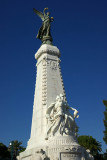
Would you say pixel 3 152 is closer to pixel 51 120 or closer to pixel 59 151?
pixel 51 120

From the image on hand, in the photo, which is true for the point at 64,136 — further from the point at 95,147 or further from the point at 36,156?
the point at 95,147

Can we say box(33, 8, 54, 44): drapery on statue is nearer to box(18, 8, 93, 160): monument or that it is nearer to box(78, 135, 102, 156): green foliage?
box(18, 8, 93, 160): monument

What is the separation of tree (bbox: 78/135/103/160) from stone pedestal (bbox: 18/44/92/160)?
884 inches

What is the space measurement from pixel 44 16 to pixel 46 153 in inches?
565

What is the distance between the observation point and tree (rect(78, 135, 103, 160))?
3525 centimetres

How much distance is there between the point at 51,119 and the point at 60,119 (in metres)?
0.68

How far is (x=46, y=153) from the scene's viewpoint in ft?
39.7

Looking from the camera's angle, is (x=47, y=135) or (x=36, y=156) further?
(x=47, y=135)

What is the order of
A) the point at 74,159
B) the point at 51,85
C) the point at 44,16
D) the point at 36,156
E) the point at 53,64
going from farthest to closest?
1. the point at 44,16
2. the point at 53,64
3. the point at 51,85
4. the point at 74,159
5. the point at 36,156

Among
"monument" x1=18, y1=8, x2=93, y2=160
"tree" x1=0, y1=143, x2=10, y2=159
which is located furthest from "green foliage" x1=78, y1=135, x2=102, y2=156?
"monument" x1=18, y1=8, x2=93, y2=160

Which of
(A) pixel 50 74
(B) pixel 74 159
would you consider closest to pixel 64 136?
(B) pixel 74 159

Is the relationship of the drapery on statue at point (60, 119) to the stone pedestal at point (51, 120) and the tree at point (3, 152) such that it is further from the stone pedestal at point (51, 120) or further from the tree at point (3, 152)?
the tree at point (3, 152)

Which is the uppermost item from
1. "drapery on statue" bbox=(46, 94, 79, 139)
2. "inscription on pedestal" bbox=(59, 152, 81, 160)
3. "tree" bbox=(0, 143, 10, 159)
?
"tree" bbox=(0, 143, 10, 159)

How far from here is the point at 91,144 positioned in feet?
118
